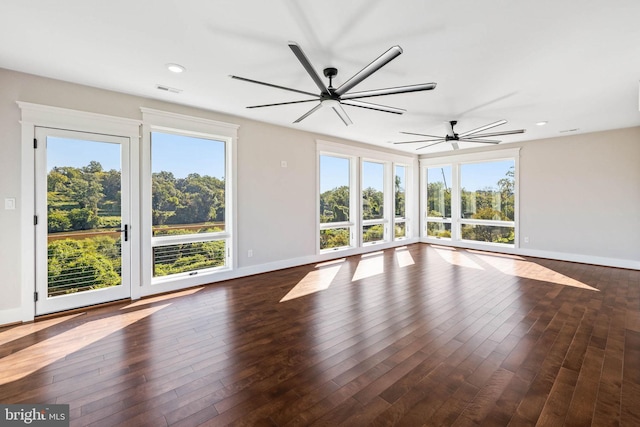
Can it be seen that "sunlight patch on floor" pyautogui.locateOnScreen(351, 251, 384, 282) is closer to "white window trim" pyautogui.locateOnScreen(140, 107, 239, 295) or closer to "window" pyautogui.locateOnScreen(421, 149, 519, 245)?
"white window trim" pyautogui.locateOnScreen(140, 107, 239, 295)

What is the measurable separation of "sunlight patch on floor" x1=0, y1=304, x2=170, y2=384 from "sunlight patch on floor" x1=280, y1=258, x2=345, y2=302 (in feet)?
6.03

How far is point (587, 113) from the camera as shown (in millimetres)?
4527

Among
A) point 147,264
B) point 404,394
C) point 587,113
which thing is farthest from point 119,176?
point 587,113

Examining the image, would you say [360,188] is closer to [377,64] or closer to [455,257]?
[455,257]

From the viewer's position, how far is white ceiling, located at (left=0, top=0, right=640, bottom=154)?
214 centimetres

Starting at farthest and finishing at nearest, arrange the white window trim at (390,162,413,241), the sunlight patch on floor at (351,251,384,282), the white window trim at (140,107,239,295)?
1. the white window trim at (390,162,413,241)
2. the sunlight patch on floor at (351,251,384,282)
3. the white window trim at (140,107,239,295)

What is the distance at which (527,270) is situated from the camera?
5.29 m

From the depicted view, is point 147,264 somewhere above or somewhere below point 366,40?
below

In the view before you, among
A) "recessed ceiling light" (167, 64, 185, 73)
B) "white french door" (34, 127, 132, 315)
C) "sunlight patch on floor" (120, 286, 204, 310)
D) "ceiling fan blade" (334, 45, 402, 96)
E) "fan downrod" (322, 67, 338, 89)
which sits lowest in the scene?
"sunlight patch on floor" (120, 286, 204, 310)

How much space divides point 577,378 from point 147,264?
15.8 feet

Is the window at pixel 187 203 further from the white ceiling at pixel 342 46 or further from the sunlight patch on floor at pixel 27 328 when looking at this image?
the sunlight patch on floor at pixel 27 328

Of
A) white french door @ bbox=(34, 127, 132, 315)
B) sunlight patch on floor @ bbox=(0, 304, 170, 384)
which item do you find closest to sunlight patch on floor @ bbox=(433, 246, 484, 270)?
sunlight patch on floor @ bbox=(0, 304, 170, 384)

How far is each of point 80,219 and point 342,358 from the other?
3556 millimetres

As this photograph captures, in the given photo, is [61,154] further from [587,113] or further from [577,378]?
[587,113]
